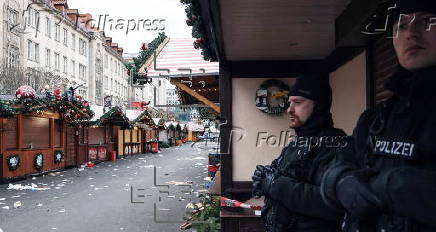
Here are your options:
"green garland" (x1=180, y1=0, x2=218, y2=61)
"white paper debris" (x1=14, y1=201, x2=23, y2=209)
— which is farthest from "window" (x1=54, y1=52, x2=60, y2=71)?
"green garland" (x1=180, y1=0, x2=218, y2=61)

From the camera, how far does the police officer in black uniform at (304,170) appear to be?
253 cm

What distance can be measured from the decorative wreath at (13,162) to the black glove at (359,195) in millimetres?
15952

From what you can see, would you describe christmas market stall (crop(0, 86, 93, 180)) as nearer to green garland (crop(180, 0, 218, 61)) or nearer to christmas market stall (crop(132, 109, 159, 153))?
christmas market stall (crop(132, 109, 159, 153))

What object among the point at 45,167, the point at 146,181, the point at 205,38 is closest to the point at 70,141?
the point at 45,167

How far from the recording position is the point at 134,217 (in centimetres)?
917

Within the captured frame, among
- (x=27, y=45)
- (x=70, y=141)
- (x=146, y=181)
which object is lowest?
(x=146, y=181)

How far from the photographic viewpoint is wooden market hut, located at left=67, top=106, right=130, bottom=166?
74.7 ft

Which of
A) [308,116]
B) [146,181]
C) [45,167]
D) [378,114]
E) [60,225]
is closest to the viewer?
[378,114]

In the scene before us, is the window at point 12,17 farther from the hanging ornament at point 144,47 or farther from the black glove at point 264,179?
the black glove at point 264,179

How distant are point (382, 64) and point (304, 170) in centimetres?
238

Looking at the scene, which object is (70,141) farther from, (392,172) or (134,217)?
(392,172)

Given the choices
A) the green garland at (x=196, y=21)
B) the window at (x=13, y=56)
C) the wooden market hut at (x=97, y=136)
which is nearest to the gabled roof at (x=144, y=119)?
the wooden market hut at (x=97, y=136)

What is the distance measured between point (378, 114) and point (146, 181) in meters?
14.7

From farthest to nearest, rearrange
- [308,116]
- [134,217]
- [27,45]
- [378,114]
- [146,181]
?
[27,45] < [146,181] < [134,217] < [308,116] < [378,114]
